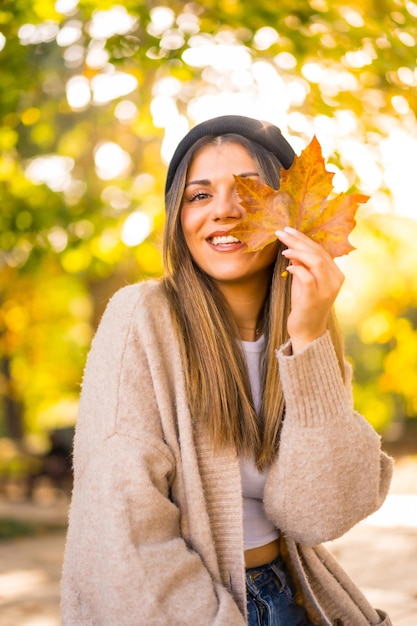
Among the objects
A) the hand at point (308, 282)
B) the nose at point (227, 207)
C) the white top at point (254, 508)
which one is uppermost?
Answer: the nose at point (227, 207)

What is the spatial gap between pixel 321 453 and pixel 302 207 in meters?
0.64

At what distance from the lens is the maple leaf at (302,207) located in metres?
2.03

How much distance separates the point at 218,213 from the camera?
2.27 metres

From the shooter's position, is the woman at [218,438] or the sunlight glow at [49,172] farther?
the sunlight glow at [49,172]

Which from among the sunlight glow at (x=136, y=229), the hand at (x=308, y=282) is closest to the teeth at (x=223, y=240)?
the hand at (x=308, y=282)


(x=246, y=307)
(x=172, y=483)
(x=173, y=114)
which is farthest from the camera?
(x=173, y=114)

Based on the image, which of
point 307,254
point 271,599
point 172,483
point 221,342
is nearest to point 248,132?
point 307,254

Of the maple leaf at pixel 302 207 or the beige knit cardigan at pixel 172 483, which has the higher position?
the maple leaf at pixel 302 207

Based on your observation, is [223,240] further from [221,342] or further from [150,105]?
[150,105]

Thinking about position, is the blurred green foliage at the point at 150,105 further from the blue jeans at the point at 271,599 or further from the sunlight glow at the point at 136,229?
the blue jeans at the point at 271,599

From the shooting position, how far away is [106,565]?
6.27ft

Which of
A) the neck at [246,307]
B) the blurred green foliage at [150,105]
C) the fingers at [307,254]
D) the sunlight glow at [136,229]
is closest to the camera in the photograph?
the fingers at [307,254]

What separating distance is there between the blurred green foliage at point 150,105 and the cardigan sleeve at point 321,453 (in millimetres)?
870

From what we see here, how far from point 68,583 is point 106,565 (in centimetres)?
24
